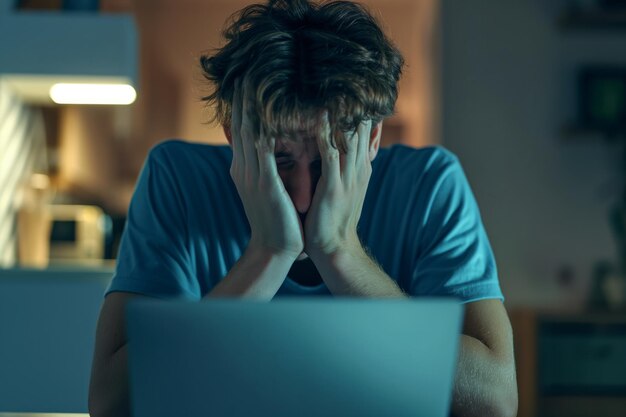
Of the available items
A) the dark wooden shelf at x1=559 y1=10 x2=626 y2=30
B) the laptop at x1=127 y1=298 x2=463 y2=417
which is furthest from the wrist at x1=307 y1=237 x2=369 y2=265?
the dark wooden shelf at x1=559 y1=10 x2=626 y2=30

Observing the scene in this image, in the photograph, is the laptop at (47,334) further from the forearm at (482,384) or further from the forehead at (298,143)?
the forearm at (482,384)

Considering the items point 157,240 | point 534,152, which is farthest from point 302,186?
point 534,152

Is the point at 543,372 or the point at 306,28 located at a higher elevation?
the point at 306,28

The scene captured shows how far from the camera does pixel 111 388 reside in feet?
3.04

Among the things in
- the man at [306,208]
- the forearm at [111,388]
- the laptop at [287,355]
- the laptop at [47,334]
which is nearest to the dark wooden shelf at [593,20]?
the laptop at [47,334]

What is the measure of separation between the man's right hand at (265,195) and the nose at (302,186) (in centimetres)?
3

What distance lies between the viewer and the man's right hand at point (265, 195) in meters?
1.00

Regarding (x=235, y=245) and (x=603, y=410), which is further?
(x=603, y=410)

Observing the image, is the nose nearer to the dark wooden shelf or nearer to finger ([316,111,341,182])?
finger ([316,111,341,182])

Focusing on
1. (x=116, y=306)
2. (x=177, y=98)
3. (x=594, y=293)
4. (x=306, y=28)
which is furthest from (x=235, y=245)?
(x=177, y=98)

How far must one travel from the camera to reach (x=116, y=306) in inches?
40.4

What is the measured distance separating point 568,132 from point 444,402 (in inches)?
128

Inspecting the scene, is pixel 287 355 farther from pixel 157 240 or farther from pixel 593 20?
pixel 593 20

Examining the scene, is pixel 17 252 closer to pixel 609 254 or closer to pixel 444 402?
pixel 444 402
